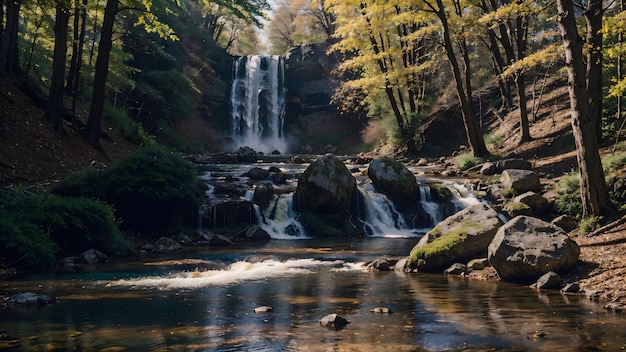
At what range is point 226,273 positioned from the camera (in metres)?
12.7

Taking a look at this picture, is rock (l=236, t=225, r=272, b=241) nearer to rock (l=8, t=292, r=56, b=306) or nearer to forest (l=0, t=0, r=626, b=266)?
forest (l=0, t=0, r=626, b=266)

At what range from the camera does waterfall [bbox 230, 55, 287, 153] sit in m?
51.4

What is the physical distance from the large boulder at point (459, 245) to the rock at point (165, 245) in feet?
23.4

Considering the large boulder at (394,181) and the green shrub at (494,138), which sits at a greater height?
the green shrub at (494,138)

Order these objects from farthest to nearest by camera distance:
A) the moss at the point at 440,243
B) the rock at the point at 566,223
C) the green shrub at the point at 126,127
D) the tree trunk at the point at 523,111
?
1. the green shrub at the point at 126,127
2. the tree trunk at the point at 523,111
3. the rock at the point at 566,223
4. the moss at the point at 440,243

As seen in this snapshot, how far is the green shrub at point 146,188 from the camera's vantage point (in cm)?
1728

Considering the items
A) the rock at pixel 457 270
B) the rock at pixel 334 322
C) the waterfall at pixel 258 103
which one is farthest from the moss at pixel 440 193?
the waterfall at pixel 258 103

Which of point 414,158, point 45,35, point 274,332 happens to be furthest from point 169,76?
point 274,332

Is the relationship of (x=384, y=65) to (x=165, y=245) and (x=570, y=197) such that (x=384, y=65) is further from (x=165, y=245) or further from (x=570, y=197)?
(x=165, y=245)

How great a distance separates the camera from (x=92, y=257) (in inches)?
563

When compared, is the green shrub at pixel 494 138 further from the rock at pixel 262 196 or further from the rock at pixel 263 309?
the rock at pixel 263 309

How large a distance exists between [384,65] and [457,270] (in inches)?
904

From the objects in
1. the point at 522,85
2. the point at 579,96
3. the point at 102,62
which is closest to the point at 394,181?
the point at 522,85

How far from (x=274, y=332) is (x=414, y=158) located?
27313 mm
